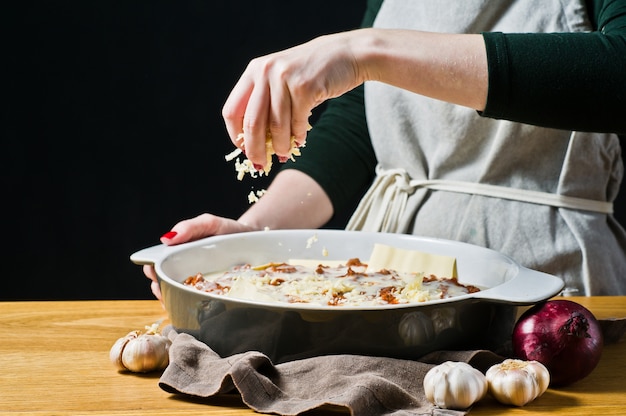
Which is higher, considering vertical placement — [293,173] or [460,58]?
[460,58]

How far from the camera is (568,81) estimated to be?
106cm

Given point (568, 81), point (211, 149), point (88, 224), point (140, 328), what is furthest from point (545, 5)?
point (88, 224)

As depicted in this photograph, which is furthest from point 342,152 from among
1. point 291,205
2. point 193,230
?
point 193,230

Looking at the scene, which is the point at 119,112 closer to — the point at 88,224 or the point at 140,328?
the point at 88,224

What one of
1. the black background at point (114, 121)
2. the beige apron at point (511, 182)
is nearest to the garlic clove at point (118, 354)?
the beige apron at point (511, 182)

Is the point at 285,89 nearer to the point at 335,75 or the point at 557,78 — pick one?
the point at 335,75

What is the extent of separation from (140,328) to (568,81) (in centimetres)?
64

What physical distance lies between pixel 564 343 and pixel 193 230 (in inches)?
24.1

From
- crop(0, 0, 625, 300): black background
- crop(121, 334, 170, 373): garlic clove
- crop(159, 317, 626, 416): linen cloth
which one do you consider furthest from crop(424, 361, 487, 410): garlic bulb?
crop(0, 0, 625, 300): black background

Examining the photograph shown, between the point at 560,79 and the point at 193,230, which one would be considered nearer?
the point at 560,79

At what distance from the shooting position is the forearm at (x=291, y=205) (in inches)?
60.4

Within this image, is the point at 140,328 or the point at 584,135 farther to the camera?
the point at 584,135

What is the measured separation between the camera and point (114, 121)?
264 cm

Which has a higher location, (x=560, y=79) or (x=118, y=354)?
(x=560, y=79)
